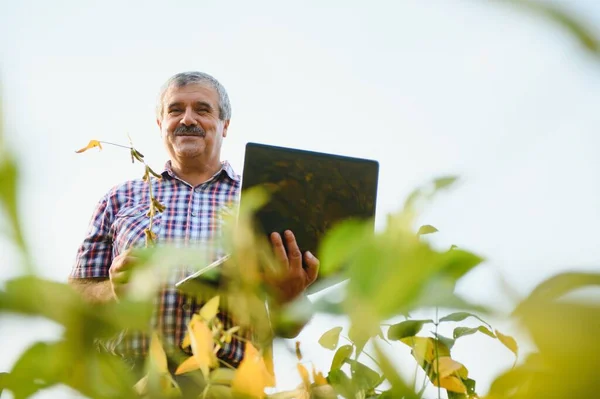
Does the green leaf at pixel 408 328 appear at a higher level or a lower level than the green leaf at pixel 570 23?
lower

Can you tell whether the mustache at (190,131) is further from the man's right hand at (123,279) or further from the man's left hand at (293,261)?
the man's right hand at (123,279)

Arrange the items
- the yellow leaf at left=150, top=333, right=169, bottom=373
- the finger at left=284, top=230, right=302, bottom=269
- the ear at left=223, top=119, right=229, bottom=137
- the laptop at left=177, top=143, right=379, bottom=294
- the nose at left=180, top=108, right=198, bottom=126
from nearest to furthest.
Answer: the yellow leaf at left=150, top=333, right=169, bottom=373, the laptop at left=177, top=143, right=379, bottom=294, the finger at left=284, top=230, right=302, bottom=269, the nose at left=180, top=108, right=198, bottom=126, the ear at left=223, top=119, right=229, bottom=137

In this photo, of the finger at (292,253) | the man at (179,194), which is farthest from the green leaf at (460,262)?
the man at (179,194)

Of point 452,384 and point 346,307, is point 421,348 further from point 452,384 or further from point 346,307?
point 346,307

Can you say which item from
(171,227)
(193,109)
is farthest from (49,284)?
(193,109)

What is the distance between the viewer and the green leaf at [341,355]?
0.39 meters

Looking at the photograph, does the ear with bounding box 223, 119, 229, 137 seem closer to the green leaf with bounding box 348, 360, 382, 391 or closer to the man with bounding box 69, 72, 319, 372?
the man with bounding box 69, 72, 319, 372

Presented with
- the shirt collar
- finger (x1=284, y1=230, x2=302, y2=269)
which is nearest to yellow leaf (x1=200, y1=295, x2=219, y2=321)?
finger (x1=284, y1=230, x2=302, y2=269)

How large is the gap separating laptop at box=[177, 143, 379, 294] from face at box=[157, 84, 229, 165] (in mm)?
1142

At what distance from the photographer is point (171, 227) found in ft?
6.58

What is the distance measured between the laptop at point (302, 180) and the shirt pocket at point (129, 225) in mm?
710

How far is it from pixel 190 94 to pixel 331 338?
2098mm

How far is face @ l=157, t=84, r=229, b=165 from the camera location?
2.27 meters

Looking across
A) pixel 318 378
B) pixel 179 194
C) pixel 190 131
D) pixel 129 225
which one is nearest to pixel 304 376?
pixel 318 378
